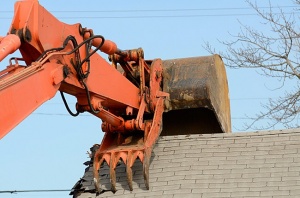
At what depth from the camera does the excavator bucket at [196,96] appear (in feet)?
36.3

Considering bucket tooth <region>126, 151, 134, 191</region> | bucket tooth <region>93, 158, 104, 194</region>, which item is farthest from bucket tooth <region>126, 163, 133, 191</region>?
bucket tooth <region>93, 158, 104, 194</region>

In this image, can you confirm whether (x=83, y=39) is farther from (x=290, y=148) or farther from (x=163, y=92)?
(x=290, y=148)

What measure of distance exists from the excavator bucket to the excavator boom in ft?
0.04

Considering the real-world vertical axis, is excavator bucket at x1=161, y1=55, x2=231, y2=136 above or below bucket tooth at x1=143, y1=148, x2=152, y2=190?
above

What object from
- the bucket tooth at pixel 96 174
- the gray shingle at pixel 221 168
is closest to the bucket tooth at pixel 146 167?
the gray shingle at pixel 221 168

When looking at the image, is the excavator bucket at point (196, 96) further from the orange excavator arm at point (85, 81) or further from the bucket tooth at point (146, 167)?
the bucket tooth at point (146, 167)

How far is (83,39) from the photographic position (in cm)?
863

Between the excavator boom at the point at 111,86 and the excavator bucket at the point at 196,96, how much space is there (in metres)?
0.01

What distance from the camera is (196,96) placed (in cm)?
1105

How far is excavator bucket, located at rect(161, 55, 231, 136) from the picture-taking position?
11055mm

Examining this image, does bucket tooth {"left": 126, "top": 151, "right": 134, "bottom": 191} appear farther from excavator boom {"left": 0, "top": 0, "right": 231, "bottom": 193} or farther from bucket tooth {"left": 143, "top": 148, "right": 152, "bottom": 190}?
bucket tooth {"left": 143, "top": 148, "right": 152, "bottom": 190}

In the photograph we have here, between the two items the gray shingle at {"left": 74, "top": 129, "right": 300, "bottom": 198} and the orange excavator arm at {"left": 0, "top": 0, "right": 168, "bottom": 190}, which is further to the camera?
the gray shingle at {"left": 74, "top": 129, "right": 300, "bottom": 198}

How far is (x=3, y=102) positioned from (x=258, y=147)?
434 centimetres

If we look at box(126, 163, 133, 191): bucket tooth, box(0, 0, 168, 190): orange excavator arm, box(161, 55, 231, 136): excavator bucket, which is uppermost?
box(161, 55, 231, 136): excavator bucket
